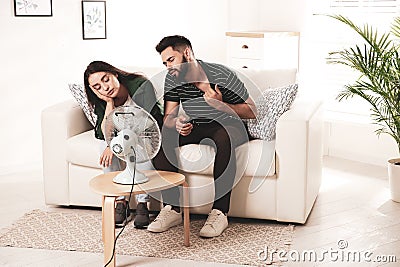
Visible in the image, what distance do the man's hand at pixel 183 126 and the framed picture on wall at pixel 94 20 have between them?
183 centimetres

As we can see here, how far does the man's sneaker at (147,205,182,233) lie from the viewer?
3457 millimetres

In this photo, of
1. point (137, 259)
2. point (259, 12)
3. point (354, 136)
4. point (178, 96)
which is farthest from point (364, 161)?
point (137, 259)

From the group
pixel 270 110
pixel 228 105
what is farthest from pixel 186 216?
pixel 270 110

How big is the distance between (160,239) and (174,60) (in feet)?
3.01

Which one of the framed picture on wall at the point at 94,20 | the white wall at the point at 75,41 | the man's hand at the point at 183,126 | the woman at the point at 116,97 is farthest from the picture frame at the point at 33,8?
the man's hand at the point at 183,126

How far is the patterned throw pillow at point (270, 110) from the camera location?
3.62m

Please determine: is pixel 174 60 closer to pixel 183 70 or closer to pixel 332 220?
pixel 183 70

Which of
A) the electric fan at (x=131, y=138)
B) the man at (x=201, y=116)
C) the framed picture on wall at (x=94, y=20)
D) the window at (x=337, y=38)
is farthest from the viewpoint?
the framed picture on wall at (x=94, y=20)

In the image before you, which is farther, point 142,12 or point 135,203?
point 142,12

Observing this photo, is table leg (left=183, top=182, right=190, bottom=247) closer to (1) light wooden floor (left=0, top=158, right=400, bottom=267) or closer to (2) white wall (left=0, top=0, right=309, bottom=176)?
(1) light wooden floor (left=0, top=158, right=400, bottom=267)

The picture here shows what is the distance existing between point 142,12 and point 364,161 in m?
2.07

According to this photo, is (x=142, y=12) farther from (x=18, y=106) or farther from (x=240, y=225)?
(x=240, y=225)

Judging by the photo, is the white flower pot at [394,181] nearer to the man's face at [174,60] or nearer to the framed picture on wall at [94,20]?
the man's face at [174,60]

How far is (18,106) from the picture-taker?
4793mm
